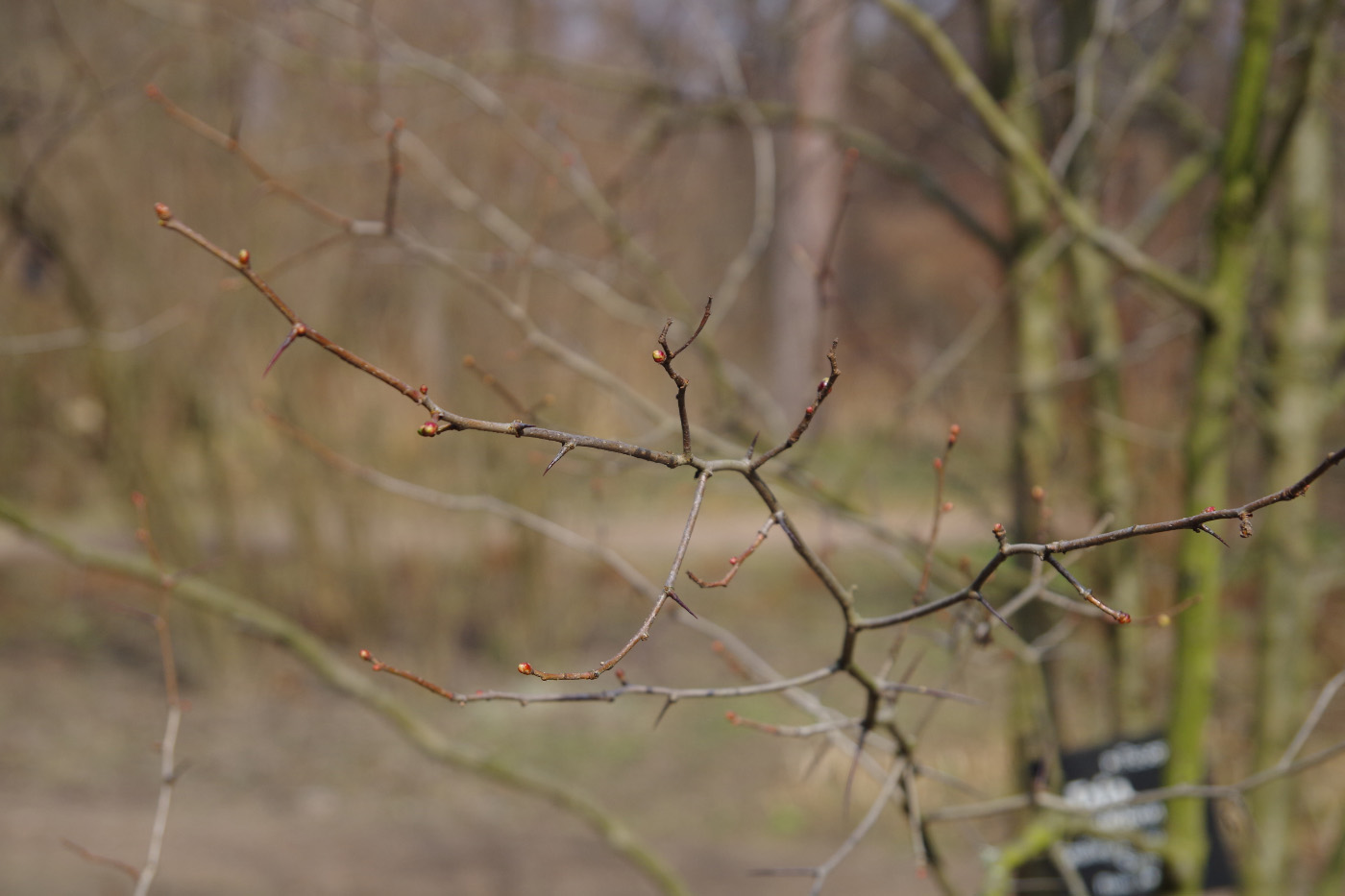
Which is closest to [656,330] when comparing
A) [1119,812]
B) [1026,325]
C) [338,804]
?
[1026,325]

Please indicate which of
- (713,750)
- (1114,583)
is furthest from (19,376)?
(1114,583)

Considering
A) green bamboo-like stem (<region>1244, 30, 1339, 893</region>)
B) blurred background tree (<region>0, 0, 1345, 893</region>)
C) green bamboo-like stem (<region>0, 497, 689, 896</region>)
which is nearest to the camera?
green bamboo-like stem (<region>0, 497, 689, 896</region>)

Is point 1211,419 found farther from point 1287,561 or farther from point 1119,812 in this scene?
point 1287,561

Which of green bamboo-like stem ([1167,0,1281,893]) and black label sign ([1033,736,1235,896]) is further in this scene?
black label sign ([1033,736,1235,896])

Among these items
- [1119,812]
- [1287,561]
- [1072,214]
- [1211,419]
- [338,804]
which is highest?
[338,804]

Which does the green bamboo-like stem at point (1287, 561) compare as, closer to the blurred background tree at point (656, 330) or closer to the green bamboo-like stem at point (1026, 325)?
the blurred background tree at point (656, 330)

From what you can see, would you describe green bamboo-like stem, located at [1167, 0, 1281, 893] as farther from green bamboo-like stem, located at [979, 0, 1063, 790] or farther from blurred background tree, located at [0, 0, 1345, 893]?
green bamboo-like stem, located at [979, 0, 1063, 790]

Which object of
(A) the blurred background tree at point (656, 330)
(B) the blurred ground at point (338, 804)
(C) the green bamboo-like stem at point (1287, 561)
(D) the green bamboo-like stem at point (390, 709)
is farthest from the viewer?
(B) the blurred ground at point (338, 804)

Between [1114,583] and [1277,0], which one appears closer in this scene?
[1277,0]

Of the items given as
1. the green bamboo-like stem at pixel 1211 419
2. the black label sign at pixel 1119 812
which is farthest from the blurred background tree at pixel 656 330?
the black label sign at pixel 1119 812

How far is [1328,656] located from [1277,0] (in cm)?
492

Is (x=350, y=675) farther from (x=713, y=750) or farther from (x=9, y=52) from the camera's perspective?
(x=9, y=52)

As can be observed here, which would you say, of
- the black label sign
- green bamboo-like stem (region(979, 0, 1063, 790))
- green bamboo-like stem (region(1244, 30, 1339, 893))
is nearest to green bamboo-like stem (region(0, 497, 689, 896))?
the black label sign

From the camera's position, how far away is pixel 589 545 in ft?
6.20
